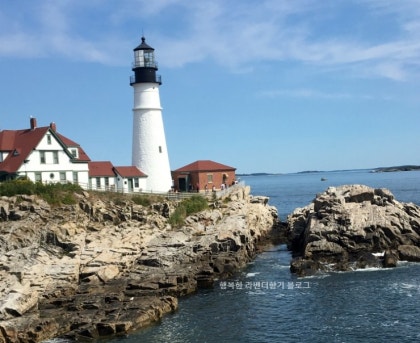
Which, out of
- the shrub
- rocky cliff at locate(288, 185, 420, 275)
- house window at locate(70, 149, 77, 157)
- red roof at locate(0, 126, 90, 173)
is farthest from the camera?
house window at locate(70, 149, 77, 157)

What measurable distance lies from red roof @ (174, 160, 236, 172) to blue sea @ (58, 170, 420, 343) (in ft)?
67.7

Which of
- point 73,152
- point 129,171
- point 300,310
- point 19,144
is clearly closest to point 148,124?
point 129,171

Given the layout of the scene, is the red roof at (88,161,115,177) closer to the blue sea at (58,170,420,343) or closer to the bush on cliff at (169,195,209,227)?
the bush on cliff at (169,195,209,227)

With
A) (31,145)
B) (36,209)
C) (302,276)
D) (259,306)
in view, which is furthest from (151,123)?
(259,306)

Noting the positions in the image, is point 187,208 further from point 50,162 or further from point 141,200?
point 50,162

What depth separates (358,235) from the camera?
134 feet

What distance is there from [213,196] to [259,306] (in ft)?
71.3

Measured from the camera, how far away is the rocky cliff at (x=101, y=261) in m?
26.0

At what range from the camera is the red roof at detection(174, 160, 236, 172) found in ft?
182

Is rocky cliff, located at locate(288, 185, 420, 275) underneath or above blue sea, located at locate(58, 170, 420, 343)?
Result: above

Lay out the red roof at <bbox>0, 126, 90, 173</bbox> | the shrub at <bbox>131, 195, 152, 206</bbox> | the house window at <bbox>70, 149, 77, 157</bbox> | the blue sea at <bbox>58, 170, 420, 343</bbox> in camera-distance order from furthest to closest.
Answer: the house window at <bbox>70, 149, 77, 157</bbox>
the shrub at <bbox>131, 195, 152, 206</bbox>
the red roof at <bbox>0, 126, 90, 173</bbox>
the blue sea at <bbox>58, 170, 420, 343</bbox>

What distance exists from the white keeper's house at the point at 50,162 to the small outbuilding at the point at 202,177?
25.9ft

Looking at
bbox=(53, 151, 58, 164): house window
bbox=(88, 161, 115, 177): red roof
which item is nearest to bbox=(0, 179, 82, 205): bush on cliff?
bbox=(53, 151, 58, 164): house window

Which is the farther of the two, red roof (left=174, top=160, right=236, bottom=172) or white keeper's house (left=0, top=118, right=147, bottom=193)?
red roof (left=174, top=160, right=236, bottom=172)
